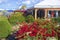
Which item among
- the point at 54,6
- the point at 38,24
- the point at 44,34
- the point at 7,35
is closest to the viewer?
the point at 44,34

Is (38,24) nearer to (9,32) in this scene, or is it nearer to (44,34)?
(44,34)

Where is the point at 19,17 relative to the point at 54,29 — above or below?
below

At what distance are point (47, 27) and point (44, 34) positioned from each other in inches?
16.3

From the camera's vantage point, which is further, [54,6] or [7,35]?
[54,6]

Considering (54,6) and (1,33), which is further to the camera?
(54,6)

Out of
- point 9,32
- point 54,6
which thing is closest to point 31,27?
point 9,32

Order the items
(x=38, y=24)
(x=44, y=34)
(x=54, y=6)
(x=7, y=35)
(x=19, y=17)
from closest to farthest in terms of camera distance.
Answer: (x=44, y=34) < (x=38, y=24) < (x=7, y=35) < (x=19, y=17) < (x=54, y=6)

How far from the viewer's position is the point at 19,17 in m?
23.6

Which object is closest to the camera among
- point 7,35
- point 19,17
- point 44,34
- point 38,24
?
point 44,34

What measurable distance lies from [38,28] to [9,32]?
85.9 inches

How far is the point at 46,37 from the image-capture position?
27.5 feet

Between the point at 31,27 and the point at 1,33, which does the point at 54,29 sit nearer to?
the point at 31,27

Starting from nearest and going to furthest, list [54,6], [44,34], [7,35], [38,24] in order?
[44,34], [38,24], [7,35], [54,6]

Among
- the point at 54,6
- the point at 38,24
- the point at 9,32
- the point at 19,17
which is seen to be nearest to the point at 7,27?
the point at 9,32
